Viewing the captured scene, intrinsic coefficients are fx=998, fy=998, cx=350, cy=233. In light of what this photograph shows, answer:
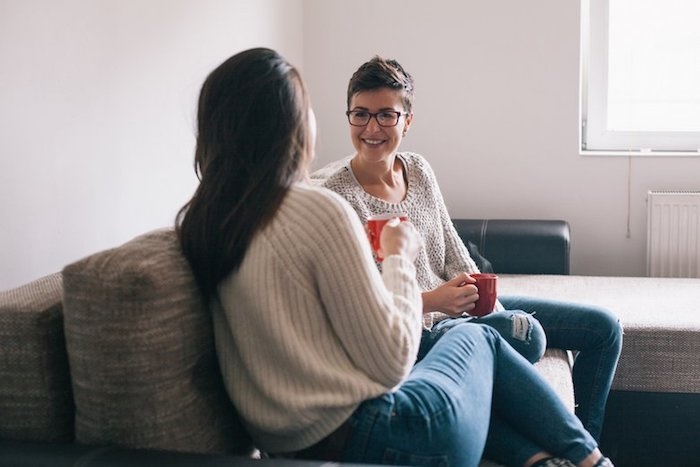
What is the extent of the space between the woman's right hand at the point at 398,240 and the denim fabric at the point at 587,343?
0.81m

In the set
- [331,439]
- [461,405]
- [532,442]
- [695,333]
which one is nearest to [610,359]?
[695,333]

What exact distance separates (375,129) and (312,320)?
2.88 feet

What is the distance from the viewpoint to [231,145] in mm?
1630

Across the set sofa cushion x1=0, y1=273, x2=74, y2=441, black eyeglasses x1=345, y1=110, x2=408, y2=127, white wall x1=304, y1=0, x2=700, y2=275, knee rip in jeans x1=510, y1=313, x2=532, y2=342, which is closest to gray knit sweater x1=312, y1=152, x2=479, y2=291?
black eyeglasses x1=345, y1=110, x2=408, y2=127

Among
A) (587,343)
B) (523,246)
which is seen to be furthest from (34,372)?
(523,246)

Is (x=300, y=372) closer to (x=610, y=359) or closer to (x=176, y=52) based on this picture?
(x=610, y=359)

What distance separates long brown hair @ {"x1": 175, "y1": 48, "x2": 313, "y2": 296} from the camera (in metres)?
1.61

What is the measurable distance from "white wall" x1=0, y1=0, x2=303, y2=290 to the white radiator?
179 cm

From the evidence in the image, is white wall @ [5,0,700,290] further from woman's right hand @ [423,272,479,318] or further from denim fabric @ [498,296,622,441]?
denim fabric @ [498,296,622,441]

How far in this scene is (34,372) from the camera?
1.56m

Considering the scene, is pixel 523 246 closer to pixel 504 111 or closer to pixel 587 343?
pixel 504 111

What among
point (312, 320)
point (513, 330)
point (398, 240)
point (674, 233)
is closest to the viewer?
point (312, 320)

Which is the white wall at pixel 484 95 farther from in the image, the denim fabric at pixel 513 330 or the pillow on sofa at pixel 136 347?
the pillow on sofa at pixel 136 347

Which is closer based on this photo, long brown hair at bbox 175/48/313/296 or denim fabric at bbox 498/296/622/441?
long brown hair at bbox 175/48/313/296
